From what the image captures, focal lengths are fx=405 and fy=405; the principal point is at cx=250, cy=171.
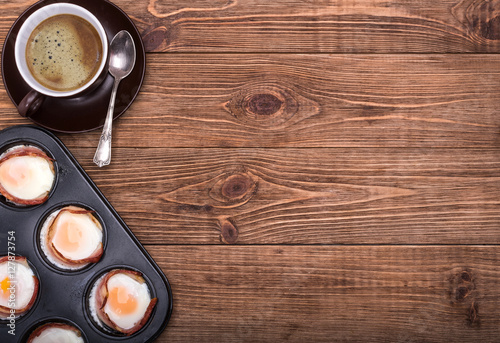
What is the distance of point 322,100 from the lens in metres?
1.07

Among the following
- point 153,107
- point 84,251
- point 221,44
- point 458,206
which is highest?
point 221,44

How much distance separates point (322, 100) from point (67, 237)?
716 mm

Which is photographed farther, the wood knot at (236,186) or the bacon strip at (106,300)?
the wood knot at (236,186)

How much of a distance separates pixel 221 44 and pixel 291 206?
0.46 m

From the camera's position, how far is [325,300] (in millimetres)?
1045

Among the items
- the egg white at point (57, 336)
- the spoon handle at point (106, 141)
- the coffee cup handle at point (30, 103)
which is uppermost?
the coffee cup handle at point (30, 103)

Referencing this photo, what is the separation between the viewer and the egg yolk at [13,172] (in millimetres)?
944

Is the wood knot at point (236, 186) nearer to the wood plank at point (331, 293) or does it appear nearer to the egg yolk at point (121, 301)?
the wood plank at point (331, 293)

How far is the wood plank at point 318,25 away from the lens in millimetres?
1063

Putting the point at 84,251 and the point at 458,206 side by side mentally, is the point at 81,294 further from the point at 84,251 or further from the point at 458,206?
the point at 458,206

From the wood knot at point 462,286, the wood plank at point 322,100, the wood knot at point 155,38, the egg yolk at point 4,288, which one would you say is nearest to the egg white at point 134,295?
the egg yolk at point 4,288

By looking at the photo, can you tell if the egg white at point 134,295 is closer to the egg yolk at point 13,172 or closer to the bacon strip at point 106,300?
the bacon strip at point 106,300

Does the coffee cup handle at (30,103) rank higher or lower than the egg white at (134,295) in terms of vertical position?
higher

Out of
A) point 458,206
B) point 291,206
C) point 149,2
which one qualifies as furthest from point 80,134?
point 458,206
